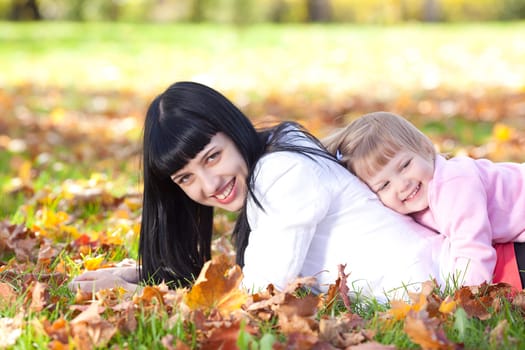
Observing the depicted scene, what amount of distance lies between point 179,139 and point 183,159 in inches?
2.8

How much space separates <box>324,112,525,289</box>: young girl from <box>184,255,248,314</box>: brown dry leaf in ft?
2.62

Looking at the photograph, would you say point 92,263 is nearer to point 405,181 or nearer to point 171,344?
point 171,344

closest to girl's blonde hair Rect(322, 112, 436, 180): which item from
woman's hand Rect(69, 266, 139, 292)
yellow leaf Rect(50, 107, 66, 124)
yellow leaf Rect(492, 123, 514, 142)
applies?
woman's hand Rect(69, 266, 139, 292)

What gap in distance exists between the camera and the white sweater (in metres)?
2.60

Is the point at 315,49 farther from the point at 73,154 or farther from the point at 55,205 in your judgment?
the point at 55,205

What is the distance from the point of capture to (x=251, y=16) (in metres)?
18.9

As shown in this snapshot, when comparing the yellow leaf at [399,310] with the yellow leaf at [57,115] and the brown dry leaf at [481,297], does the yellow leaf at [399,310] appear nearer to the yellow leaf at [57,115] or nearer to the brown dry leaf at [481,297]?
the brown dry leaf at [481,297]

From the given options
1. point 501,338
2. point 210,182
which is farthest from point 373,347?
point 210,182

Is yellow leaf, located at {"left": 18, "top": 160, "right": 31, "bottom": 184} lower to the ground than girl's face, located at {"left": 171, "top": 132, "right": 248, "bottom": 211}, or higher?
lower

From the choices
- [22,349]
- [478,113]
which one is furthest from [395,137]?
[478,113]

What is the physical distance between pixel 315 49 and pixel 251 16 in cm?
512

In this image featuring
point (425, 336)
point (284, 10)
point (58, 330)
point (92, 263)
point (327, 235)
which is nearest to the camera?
point (425, 336)

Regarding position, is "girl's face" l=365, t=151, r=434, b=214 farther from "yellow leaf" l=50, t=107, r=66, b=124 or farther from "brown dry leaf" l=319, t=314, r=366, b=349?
"yellow leaf" l=50, t=107, r=66, b=124

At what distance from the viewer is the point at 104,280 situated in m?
2.77
